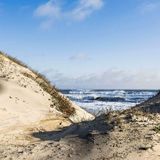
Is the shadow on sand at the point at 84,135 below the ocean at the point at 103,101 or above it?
below

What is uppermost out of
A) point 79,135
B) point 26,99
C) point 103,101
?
point 26,99

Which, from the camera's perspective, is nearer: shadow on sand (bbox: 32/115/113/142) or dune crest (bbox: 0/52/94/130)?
shadow on sand (bbox: 32/115/113/142)

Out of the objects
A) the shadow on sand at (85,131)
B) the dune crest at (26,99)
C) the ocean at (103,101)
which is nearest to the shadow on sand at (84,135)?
the shadow on sand at (85,131)

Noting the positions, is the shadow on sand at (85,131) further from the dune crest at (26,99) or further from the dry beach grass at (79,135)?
the dune crest at (26,99)

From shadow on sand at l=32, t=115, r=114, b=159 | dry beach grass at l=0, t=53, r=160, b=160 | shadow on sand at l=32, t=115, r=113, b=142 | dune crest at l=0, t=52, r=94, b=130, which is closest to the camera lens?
dry beach grass at l=0, t=53, r=160, b=160

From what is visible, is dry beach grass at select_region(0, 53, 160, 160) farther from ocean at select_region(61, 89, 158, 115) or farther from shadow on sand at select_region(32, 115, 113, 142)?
ocean at select_region(61, 89, 158, 115)

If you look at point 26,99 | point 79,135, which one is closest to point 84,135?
point 79,135

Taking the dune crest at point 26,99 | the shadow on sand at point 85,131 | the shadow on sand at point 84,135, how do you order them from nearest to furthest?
the shadow on sand at point 84,135 → the shadow on sand at point 85,131 → the dune crest at point 26,99

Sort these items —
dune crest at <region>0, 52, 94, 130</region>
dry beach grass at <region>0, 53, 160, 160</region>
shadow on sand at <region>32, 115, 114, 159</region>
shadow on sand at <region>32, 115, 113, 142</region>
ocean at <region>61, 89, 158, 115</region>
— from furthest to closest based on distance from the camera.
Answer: ocean at <region>61, 89, 158, 115</region> → dune crest at <region>0, 52, 94, 130</region> → shadow on sand at <region>32, 115, 113, 142</region> → shadow on sand at <region>32, 115, 114, 159</region> → dry beach grass at <region>0, 53, 160, 160</region>

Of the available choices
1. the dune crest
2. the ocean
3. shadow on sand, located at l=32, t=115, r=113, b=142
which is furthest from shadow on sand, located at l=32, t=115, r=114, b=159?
the dune crest

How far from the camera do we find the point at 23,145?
36.0 ft

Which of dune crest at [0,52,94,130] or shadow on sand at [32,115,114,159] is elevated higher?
dune crest at [0,52,94,130]

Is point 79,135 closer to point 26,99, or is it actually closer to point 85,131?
point 85,131

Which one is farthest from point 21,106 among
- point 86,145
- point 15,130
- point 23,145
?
point 86,145
